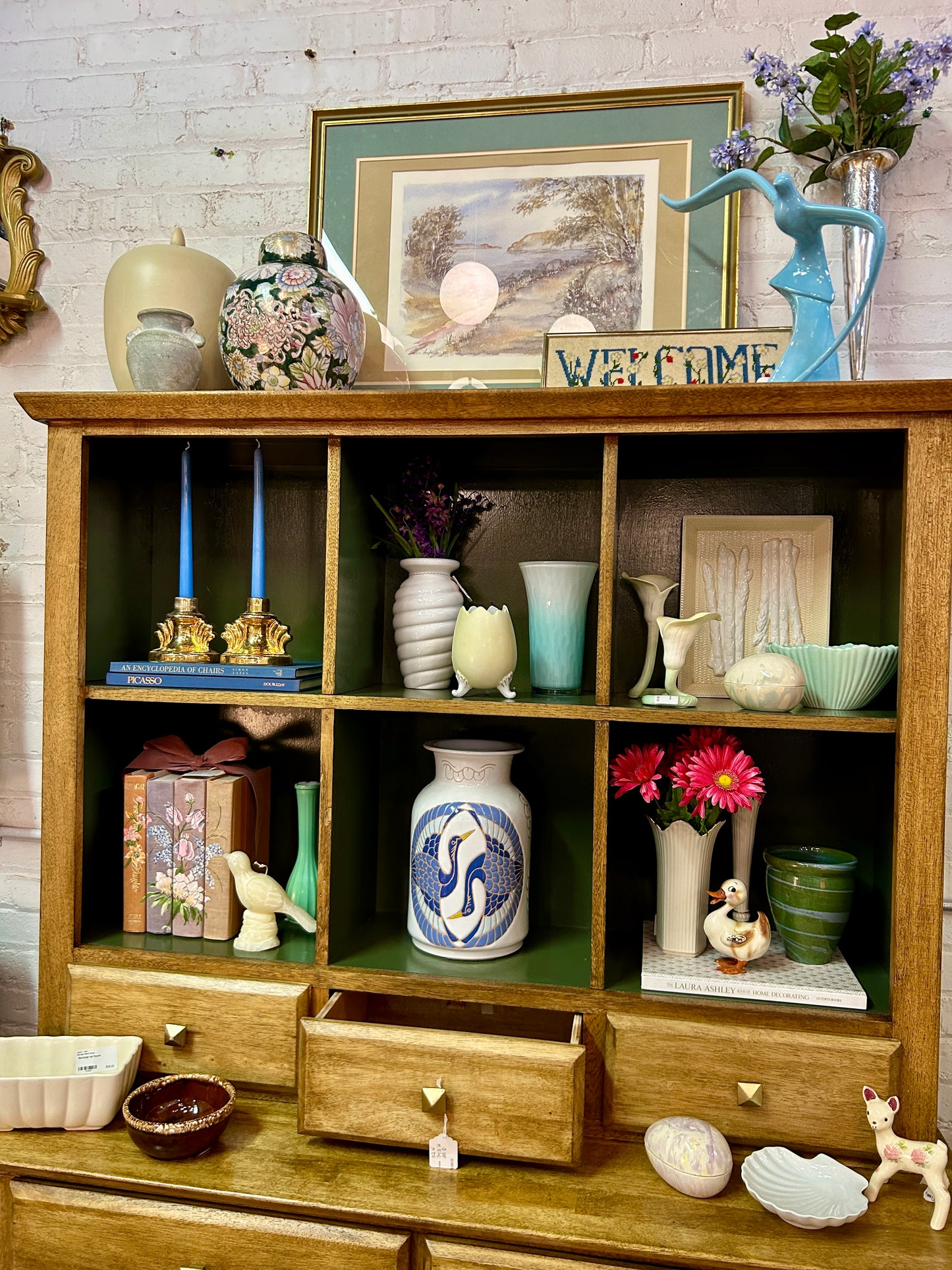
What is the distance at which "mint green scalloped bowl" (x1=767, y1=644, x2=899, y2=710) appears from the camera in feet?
4.22

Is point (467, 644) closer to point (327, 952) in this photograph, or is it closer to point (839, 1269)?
point (327, 952)

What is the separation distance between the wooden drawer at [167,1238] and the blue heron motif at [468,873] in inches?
16.3

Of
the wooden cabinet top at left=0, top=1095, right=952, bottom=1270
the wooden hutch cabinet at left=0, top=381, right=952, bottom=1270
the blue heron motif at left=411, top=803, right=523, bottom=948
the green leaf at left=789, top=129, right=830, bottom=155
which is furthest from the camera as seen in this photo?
the green leaf at left=789, top=129, right=830, bottom=155

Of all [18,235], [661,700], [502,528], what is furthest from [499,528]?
[18,235]

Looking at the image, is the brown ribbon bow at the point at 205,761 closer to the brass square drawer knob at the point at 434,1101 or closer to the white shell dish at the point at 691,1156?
the brass square drawer knob at the point at 434,1101

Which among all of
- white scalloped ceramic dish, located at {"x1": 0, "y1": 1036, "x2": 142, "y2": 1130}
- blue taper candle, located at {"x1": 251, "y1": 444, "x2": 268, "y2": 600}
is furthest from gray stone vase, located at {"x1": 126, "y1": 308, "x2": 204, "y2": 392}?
white scalloped ceramic dish, located at {"x1": 0, "y1": 1036, "x2": 142, "y2": 1130}

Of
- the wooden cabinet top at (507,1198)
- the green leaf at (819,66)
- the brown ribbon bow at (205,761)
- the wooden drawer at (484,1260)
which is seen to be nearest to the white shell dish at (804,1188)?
the wooden cabinet top at (507,1198)

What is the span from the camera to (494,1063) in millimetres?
1234

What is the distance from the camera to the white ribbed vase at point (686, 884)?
139cm

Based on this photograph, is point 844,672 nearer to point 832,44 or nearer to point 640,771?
point 640,771

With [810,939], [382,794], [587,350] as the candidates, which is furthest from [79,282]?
[810,939]

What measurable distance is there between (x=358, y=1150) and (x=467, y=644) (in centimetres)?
74

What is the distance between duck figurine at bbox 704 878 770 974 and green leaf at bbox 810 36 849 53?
1.31 m

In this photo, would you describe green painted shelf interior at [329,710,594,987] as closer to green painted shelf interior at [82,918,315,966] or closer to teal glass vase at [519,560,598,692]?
green painted shelf interior at [82,918,315,966]
